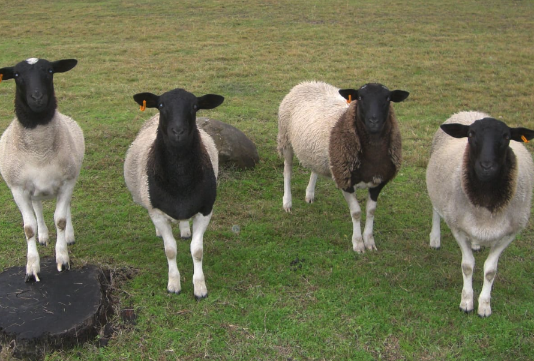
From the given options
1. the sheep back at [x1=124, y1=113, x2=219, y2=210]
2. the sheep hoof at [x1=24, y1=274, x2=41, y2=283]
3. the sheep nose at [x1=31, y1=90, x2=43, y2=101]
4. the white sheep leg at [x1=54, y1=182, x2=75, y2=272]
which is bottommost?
the sheep hoof at [x1=24, y1=274, x2=41, y2=283]

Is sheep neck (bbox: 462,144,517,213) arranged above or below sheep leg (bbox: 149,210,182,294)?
above

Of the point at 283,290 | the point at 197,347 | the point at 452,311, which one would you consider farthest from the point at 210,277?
the point at 452,311

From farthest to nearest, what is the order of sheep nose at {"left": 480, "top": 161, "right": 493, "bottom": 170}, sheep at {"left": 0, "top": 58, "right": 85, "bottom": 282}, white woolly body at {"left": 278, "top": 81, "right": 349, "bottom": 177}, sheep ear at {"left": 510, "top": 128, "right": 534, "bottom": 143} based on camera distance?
white woolly body at {"left": 278, "top": 81, "right": 349, "bottom": 177} < sheep at {"left": 0, "top": 58, "right": 85, "bottom": 282} < sheep ear at {"left": 510, "top": 128, "right": 534, "bottom": 143} < sheep nose at {"left": 480, "top": 161, "right": 493, "bottom": 170}

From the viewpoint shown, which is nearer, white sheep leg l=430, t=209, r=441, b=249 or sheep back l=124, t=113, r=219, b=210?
sheep back l=124, t=113, r=219, b=210

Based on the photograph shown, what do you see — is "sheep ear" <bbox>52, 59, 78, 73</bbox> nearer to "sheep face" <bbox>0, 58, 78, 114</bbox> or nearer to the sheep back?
"sheep face" <bbox>0, 58, 78, 114</bbox>

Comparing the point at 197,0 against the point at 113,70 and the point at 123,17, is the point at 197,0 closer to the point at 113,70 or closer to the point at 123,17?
the point at 123,17

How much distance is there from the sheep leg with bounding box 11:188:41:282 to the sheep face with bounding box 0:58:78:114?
0.87 metres

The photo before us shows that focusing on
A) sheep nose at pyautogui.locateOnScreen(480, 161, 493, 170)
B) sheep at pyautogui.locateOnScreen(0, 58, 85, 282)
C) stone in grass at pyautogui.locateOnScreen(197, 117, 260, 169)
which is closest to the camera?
sheep nose at pyautogui.locateOnScreen(480, 161, 493, 170)

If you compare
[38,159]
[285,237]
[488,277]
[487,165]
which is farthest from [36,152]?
[488,277]

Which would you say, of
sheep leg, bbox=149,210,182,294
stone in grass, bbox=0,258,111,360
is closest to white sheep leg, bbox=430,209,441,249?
sheep leg, bbox=149,210,182,294

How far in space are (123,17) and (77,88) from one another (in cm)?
1292

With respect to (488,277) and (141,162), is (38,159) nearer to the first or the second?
(141,162)

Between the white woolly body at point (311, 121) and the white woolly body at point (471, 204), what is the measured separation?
155 centimetres

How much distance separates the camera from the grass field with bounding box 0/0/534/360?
4.87 m
